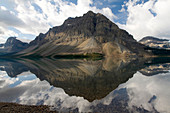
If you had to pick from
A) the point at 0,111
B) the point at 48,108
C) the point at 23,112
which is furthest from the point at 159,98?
the point at 0,111

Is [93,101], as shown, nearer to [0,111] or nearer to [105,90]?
[105,90]

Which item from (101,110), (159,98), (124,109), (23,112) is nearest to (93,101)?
(101,110)

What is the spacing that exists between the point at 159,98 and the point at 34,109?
2486 cm

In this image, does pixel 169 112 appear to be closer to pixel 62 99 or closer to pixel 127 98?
pixel 127 98

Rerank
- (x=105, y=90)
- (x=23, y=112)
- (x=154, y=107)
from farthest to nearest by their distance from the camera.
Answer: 1. (x=105, y=90)
2. (x=154, y=107)
3. (x=23, y=112)

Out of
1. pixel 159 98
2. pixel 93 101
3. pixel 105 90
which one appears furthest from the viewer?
pixel 105 90

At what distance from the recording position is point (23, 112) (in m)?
16.8

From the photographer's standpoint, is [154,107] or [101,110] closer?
[101,110]

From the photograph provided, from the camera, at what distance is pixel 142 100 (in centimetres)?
2191

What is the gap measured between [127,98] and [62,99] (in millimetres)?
13984

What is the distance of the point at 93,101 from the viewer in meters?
21.4

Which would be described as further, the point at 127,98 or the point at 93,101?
the point at 127,98

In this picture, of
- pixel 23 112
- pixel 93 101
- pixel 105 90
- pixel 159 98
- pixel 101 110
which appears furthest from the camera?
pixel 105 90

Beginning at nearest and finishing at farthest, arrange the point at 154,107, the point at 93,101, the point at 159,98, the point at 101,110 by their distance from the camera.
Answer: the point at 101,110
the point at 154,107
the point at 93,101
the point at 159,98
